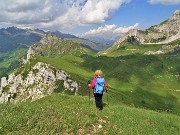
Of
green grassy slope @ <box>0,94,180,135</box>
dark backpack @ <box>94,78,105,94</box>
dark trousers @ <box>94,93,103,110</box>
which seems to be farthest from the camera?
dark trousers @ <box>94,93,103,110</box>

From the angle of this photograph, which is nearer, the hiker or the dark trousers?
the hiker

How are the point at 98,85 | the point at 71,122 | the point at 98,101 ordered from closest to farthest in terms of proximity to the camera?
the point at 71,122 → the point at 98,85 → the point at 98,101

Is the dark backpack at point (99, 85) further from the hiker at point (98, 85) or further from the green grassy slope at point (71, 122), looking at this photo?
the green grassy slope at point (71, 122)

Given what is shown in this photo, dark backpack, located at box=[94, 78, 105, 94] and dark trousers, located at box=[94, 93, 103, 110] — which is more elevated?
dark backpack, located at box=[94, 78, 105, 94]

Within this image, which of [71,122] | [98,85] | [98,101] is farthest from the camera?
[98,101]

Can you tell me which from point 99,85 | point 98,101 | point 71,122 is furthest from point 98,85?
point 71,122

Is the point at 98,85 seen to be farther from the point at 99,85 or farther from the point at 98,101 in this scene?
the point at 98,101

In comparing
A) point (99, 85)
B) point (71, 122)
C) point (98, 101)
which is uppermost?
point (99, 85)

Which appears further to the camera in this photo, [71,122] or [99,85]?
[99,85]

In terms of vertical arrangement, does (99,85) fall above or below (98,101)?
above

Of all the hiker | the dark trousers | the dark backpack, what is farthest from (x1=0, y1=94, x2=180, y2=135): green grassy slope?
the dark backpack

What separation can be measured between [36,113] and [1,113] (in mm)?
2390

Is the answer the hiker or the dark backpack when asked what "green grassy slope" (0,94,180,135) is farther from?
the dark backpack

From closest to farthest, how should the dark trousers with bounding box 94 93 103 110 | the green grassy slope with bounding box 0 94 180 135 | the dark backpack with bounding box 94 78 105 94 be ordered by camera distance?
the green grassy slope with bounding box 0 94 180 135 < the dark backpack with bounding box 94 78 105 94 < the dark trousers with bounding box 94 93 103 110
